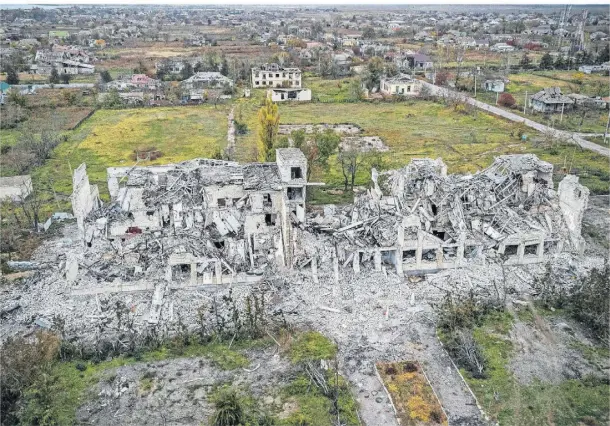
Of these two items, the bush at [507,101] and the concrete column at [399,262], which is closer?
the concrete column at [399,262]

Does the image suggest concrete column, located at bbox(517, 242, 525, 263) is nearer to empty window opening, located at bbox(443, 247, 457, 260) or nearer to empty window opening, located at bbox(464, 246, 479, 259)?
empty window opening, located at bbox(464, 246, 479, 259)

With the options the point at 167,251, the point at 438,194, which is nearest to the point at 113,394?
the point at 167,251

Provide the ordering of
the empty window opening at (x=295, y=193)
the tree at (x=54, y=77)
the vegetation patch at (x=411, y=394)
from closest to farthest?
the vegetation patch at (x=411, y=394) → the empty window opening at (x=295, y=193) → the tree at (x=54, y=77)

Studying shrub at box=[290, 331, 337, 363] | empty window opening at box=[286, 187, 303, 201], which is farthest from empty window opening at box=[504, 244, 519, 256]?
shrub at box=[290, 331, 337, 363]

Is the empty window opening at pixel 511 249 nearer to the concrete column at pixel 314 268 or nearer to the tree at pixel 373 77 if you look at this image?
the concrete column at pixel 314 268

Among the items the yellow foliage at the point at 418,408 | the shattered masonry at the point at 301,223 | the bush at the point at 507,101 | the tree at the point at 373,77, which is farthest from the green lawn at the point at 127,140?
the bush at the point at 507,101

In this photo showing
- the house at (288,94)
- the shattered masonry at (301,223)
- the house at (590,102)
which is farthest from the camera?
the house at (288,94)
